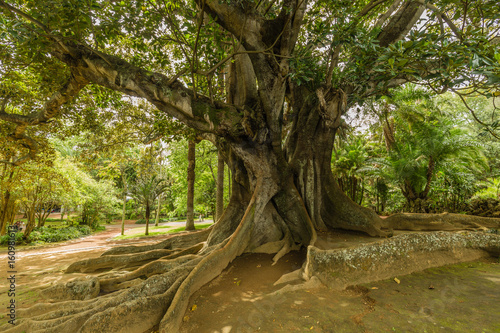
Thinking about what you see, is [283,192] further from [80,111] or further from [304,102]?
[80,111]

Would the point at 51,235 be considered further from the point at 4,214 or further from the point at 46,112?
the point at 46,112

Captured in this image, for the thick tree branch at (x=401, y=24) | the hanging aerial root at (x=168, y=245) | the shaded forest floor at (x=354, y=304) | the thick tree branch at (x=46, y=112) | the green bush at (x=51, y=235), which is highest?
the thick tree branch at (x=401, y=24)

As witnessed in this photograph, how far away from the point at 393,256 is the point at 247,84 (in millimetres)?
4900

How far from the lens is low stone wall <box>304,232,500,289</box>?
3512mm

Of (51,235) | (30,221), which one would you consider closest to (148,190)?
(51,235)

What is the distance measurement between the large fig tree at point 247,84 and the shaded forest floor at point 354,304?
490 mm

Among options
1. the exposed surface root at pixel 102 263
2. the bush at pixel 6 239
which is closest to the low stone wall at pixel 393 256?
the exposed surface root at pixel 102 263

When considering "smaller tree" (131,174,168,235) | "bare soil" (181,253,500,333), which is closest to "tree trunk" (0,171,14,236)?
"smaller tree" (131,174,168,235)

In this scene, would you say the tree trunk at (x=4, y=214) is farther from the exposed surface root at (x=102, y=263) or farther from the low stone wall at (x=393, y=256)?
the low stone wall at (x=393, y=256)

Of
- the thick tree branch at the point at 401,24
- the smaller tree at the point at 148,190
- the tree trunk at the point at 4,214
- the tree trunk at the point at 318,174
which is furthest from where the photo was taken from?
the smaller tree at the point at 148,190

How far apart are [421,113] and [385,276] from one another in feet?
33.5

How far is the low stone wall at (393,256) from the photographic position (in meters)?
3.51

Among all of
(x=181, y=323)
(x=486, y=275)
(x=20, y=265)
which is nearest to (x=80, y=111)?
(x=20, y=265)

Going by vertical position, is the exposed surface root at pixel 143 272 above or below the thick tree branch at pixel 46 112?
below
